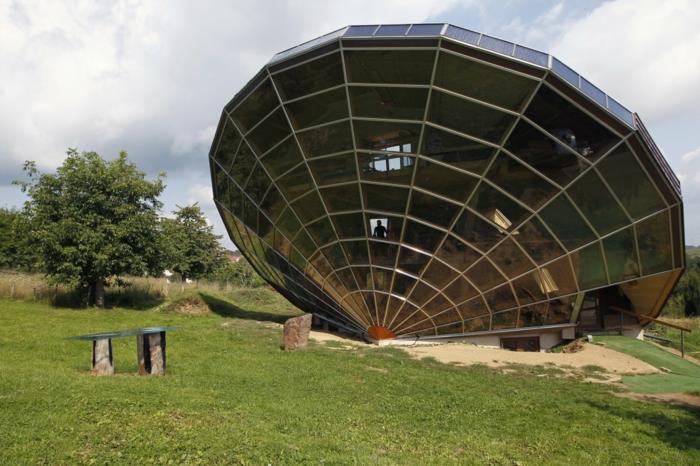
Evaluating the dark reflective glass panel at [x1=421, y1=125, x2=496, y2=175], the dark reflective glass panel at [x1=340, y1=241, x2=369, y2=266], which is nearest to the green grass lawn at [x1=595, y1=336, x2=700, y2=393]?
the dark reflective glass panel at [x1=421, y1=125, x2=496, y2=175]

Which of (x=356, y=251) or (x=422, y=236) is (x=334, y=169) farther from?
(x=422, y=236)

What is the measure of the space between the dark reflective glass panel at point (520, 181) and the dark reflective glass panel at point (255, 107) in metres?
7.32

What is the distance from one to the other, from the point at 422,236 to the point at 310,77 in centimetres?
635

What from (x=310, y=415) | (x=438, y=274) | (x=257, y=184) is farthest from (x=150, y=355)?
(x=438, y=274)

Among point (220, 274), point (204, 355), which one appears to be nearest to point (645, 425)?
point (204, 355)

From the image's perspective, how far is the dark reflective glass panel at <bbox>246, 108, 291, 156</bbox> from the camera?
16141 mm

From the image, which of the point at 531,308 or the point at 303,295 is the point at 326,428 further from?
the point at 303,295

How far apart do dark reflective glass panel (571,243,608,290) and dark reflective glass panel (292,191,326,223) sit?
28.9ft

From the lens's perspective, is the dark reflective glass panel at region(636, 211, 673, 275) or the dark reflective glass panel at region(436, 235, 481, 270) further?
the dark reflective glass panel at region(436, 235, 481, 270)

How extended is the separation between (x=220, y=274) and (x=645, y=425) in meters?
50.8

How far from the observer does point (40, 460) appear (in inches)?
222

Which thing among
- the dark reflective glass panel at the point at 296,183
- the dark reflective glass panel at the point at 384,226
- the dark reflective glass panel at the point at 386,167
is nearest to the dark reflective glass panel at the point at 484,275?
the dark reflective glass panel at the point at 384,226

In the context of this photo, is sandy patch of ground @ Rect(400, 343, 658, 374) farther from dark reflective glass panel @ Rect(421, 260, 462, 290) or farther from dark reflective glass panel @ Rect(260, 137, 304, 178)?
dark reflective glass panel @ Rect(260, 137, 304, 178)

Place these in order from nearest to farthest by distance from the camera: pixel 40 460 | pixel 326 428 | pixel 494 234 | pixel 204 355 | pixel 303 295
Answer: pixel 40 460 → pixel 326 428 → pixel 204 355 → pixel 494 234 → pixel 303 295
